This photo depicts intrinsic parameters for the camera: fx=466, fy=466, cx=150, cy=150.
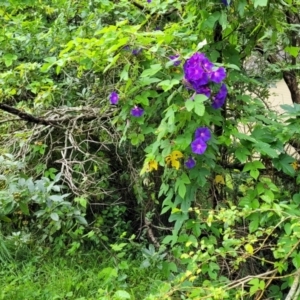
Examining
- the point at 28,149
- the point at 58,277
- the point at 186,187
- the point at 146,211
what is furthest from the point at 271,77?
the point at 58,277

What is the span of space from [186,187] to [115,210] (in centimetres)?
125

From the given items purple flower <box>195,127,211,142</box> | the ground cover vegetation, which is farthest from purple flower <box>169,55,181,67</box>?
purple flower <box>195,127,211,142</box>

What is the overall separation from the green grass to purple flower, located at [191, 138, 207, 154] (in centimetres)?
95

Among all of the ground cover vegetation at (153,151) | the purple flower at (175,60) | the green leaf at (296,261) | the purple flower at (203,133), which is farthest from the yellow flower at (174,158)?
the green leaf at (296,261)

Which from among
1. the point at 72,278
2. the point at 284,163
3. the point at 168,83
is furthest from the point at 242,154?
the point at 72,278

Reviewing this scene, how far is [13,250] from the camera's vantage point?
3.06 meters

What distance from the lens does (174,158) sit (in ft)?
6.32

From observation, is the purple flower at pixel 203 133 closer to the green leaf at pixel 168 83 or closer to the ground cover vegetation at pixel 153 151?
the ground cover vegetation at pixel 153 151

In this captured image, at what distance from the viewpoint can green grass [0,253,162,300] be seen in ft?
8.55

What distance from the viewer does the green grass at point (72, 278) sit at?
8.55ft

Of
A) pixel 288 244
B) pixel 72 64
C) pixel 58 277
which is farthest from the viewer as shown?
pixel 72 64

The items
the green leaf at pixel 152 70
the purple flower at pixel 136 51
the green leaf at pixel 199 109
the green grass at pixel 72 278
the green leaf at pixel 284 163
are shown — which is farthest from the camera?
the green grass at pixel 72 278

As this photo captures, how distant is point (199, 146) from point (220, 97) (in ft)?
0.70

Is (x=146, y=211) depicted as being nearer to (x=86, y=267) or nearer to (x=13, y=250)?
(x=86, y=267)
